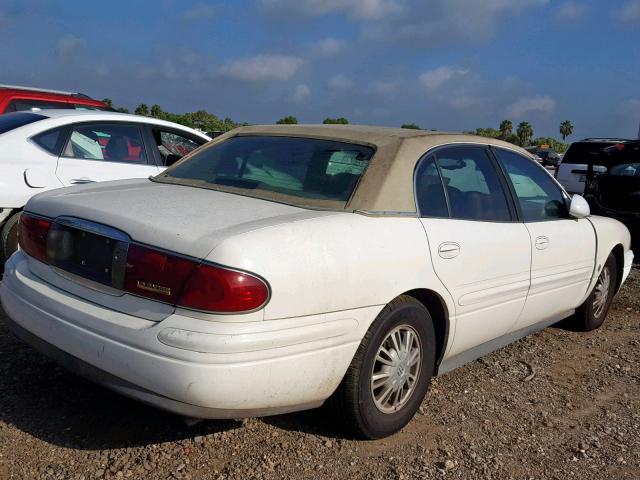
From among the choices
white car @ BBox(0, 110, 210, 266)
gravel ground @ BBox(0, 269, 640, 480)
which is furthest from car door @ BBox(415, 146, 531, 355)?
white car @ BBox(0, 110, 210, 266)

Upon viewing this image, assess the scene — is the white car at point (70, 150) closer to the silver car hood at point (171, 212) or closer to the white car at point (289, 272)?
the white car at point (289, 272)

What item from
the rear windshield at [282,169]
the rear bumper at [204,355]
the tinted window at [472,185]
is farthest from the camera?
the tinted window at [472,185]

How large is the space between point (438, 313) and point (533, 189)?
1516 millimetres

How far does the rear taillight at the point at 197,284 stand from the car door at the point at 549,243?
2191 millimetres

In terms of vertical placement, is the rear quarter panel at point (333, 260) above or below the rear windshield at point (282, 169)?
below

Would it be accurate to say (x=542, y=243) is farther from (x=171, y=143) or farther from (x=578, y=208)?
(x=171, y=143)

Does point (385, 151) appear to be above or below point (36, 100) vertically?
above

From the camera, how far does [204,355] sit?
8.16 feet

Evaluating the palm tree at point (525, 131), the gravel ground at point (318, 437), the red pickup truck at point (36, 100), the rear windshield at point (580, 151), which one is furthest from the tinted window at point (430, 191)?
the palm tree at point (525, 131)

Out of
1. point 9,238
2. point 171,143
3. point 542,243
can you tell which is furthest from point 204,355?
point 171,143

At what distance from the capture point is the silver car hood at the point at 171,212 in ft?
8.62

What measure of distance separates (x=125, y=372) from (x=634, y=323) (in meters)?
4.74

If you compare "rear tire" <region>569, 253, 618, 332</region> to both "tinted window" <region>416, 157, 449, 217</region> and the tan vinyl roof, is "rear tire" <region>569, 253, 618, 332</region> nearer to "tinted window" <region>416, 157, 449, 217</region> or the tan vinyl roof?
the tan vinyl roof

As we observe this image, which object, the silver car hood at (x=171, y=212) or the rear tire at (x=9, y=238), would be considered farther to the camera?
the rear tire at (x=9, y=238)
